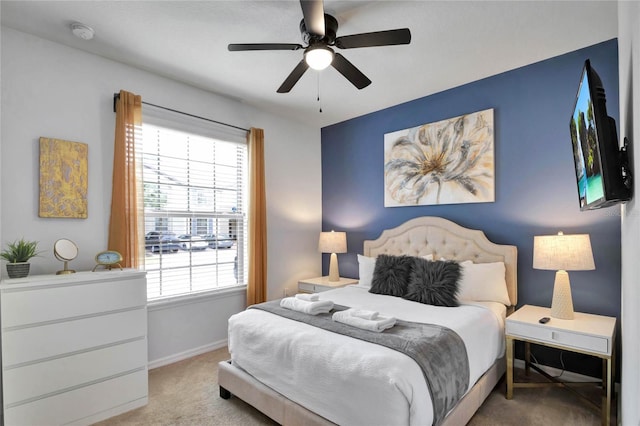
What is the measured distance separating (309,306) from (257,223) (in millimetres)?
1618

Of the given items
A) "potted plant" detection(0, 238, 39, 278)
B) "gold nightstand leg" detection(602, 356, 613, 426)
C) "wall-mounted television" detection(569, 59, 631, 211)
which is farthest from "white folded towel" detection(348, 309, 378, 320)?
"potted plant" detection(0, 238, 39, 278)

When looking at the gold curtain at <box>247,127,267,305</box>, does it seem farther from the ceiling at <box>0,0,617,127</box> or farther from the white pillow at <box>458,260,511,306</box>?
the white pillow at <box>458,260,511,306</box>

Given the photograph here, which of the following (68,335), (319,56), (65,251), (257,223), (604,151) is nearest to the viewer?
(604,151)

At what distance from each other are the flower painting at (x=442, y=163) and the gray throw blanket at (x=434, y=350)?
1744 mm

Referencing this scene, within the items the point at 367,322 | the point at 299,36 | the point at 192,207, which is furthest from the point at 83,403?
the point at 299,36

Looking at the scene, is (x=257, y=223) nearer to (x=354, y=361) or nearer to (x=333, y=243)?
(x=333, y=243)

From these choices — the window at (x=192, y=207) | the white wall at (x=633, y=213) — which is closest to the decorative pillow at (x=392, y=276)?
the window at (x=192, y=207)

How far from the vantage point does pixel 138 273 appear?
8.17ft

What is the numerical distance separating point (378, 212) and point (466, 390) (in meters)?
2.41

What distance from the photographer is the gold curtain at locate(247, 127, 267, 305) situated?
148 inches

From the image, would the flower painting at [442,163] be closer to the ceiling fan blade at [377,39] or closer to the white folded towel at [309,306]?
the ceiling fan blade at [377,39]

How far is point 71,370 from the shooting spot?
2.17 metres

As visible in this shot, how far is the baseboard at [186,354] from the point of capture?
3062 mm

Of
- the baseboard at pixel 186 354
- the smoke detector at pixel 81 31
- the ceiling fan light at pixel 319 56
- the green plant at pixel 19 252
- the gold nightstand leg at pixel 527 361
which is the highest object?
the smoke detector at pixel 81 31
